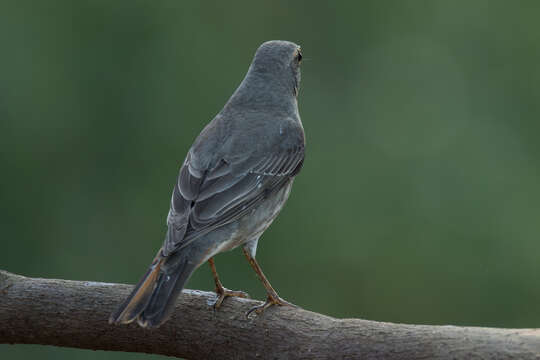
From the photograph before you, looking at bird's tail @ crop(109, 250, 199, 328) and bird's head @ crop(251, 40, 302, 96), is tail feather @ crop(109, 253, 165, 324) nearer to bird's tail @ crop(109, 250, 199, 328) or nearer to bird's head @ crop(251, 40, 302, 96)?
bird's tail @ crop(109, 250, 199, 328)

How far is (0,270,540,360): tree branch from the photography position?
193 inches

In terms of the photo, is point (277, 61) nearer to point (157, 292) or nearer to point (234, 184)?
point (234, 184)

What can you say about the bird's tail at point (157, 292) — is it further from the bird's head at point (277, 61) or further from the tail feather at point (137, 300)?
the bird's head at point (277, 61)

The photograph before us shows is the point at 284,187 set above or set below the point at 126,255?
above

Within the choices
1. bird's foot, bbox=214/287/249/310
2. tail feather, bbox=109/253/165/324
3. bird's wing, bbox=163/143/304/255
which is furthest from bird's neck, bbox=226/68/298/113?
tail feather, bbox=109/253/165/324

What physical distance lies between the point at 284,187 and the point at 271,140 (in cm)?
36

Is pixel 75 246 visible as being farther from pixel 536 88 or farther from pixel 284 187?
pixel 536 88

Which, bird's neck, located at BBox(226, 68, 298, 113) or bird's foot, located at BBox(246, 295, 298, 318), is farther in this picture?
bird's neck, located at BBox(226, 68, 298, 113)

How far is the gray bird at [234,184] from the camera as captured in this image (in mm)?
5098

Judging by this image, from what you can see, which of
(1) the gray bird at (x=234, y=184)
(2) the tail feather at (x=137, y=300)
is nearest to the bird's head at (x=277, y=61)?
(1) the gray bird at (x=234, y=184)

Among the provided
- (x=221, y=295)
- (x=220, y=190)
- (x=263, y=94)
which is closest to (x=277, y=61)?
(x=263, y=94)

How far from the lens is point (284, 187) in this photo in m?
6.38

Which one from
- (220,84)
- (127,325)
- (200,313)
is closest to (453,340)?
(200,313)

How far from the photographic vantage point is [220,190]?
587 cm
